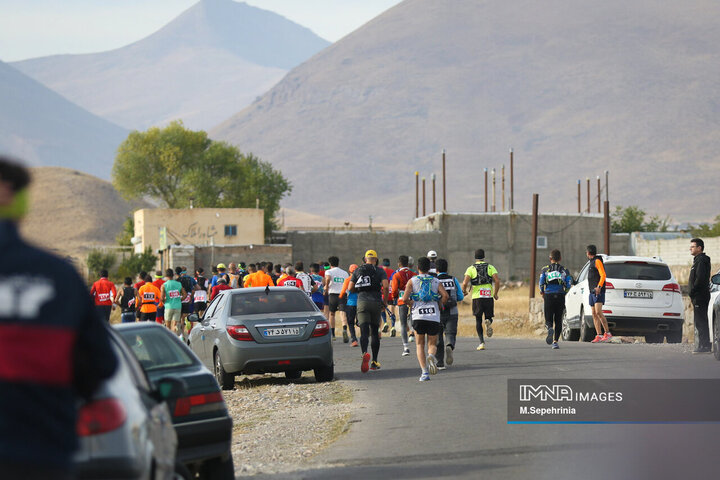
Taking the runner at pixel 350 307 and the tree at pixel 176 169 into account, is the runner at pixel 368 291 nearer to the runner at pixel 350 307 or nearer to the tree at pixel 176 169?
the runner at pixel 350 307

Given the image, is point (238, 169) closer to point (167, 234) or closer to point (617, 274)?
point (167, 234)

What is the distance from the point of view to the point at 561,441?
10117 millimetres

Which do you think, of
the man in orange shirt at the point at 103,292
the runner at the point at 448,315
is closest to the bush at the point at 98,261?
the man in orange shirt at the point at 103,292

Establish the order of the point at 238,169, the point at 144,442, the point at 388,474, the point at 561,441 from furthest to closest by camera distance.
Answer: the point at 238,169 → the point at 561,441 → the point at 388,474 → the point at 144,442

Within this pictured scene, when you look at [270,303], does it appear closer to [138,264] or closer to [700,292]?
[700,292]

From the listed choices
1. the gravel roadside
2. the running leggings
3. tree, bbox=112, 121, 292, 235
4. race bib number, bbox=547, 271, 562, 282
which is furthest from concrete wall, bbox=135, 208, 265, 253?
the running leggings

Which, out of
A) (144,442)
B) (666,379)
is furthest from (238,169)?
(144,442)

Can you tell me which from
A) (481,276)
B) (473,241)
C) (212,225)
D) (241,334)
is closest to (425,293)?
(241,334)

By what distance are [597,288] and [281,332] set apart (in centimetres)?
708

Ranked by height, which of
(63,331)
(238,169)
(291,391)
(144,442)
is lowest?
(291,391)

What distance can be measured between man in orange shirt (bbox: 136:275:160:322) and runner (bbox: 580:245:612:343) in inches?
367

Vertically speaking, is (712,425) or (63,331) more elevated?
(63,331)

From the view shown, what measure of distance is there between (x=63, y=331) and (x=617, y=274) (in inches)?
751

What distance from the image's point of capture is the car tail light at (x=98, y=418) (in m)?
4.67
